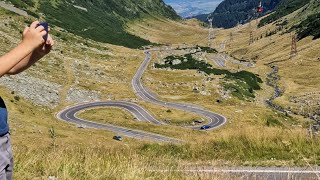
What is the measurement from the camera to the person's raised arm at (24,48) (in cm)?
509

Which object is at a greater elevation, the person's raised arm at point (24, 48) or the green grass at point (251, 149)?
the person's raised arm at point (24, 48)

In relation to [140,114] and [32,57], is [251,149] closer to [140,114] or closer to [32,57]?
[32,57]

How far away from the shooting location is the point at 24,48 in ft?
17.1

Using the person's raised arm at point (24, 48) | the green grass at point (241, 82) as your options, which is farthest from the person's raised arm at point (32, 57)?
the green grass at point (241, 82)

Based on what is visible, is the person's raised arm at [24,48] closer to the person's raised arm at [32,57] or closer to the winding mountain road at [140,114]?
the person's raised arm at [32,57]

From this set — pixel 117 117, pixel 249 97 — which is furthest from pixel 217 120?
pixel 249 97

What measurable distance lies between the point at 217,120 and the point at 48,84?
46681 millimetres

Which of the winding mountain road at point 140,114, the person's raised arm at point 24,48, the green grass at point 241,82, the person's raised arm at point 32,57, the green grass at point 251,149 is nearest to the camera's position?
the person's raised arm at point 24,48

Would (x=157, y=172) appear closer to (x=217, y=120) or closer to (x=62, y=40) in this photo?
(x=217, y=120)

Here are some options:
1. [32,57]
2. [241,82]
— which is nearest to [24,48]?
[32,57]

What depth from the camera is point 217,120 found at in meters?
112

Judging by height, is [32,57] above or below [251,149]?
above

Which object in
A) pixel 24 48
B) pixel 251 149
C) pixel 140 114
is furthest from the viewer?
pixel 140 114

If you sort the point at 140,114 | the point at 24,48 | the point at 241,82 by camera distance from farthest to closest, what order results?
the point at 241,82, the point at 140,114, the point at 24,48
